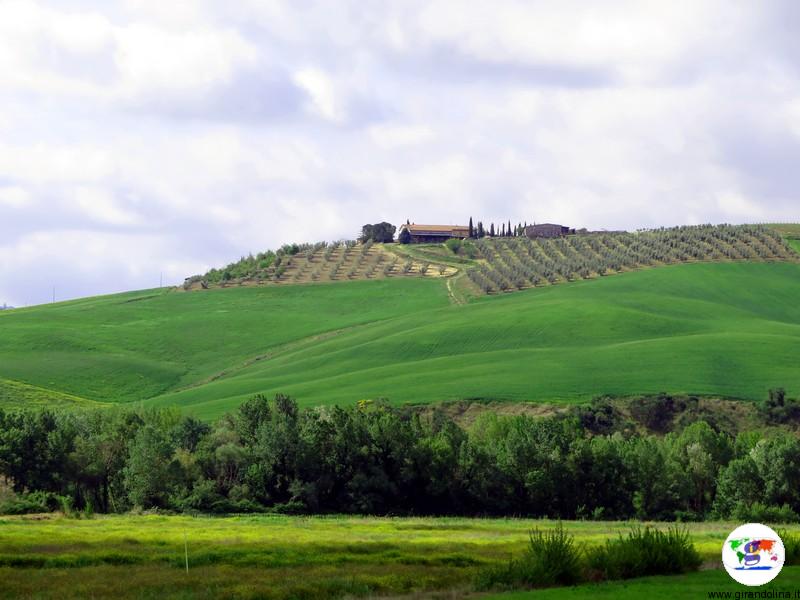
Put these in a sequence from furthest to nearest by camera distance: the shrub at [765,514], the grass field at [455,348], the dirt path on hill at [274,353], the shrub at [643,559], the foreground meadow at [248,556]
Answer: the dirt path on hill at [274,353]
the grass field at [455,348]
the shrub at [765,514]
the foreground meadow at [248,556]
the shrub at [643,559]

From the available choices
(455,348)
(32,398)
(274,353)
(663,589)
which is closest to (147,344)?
(274,353)

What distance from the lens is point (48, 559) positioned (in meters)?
48.0

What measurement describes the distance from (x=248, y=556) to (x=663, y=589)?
20843mm

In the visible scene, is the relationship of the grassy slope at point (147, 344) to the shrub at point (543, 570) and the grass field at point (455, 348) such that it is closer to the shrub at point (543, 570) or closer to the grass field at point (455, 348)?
the grass field at point (455, 348)

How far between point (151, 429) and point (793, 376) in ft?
247

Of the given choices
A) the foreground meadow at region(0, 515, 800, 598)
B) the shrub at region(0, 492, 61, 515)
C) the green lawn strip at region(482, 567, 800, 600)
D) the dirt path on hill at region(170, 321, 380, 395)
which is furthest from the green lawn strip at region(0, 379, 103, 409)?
the green lawn strip at region(482, 567, 800, 600)

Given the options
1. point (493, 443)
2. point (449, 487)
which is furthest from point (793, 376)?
point (449, 487)

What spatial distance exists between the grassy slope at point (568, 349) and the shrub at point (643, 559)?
87456 millimetres

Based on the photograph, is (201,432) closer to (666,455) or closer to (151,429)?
(151,429)

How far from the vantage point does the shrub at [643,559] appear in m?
38.7

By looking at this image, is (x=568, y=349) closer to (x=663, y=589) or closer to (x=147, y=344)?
(x=147, y=344)

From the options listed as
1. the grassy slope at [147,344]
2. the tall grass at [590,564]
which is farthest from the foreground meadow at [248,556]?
the grassy slope at [147,344]

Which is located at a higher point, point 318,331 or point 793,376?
point 318,331

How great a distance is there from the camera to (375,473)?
292ft
